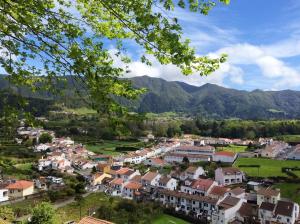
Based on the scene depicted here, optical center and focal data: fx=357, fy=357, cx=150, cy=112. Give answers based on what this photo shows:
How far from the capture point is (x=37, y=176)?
58750 millimetres

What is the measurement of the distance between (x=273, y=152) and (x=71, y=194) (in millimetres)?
44973

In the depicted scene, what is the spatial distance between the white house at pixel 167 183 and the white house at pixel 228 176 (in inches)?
281

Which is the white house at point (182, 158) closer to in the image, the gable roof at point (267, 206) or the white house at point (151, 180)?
the white house at point (151, 180)

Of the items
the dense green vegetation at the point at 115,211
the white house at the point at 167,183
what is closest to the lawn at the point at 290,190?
the white house at the point at 167,183

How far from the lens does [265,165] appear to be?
205ft

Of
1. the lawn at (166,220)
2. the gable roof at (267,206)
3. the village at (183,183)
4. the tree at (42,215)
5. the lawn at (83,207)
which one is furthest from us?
the village at (183,183)

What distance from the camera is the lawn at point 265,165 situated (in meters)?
56.0

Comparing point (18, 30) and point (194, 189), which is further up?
point (18, 30)

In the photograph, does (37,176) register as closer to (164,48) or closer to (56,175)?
(56,175)

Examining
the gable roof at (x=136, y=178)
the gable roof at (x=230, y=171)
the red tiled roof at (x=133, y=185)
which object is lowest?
the red tiled roof at (x=133, y=185)

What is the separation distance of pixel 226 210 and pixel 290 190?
544 inches

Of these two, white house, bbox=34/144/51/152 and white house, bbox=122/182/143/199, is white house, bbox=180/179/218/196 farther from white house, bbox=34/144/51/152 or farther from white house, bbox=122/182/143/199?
white house, bbox=34/144/51/152

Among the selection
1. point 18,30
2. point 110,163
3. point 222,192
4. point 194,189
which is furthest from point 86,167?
point 18,30

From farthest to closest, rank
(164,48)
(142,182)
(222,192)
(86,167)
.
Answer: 1. (86,167)
2. (142,182)
3. (222,192)
4. (164,48)
